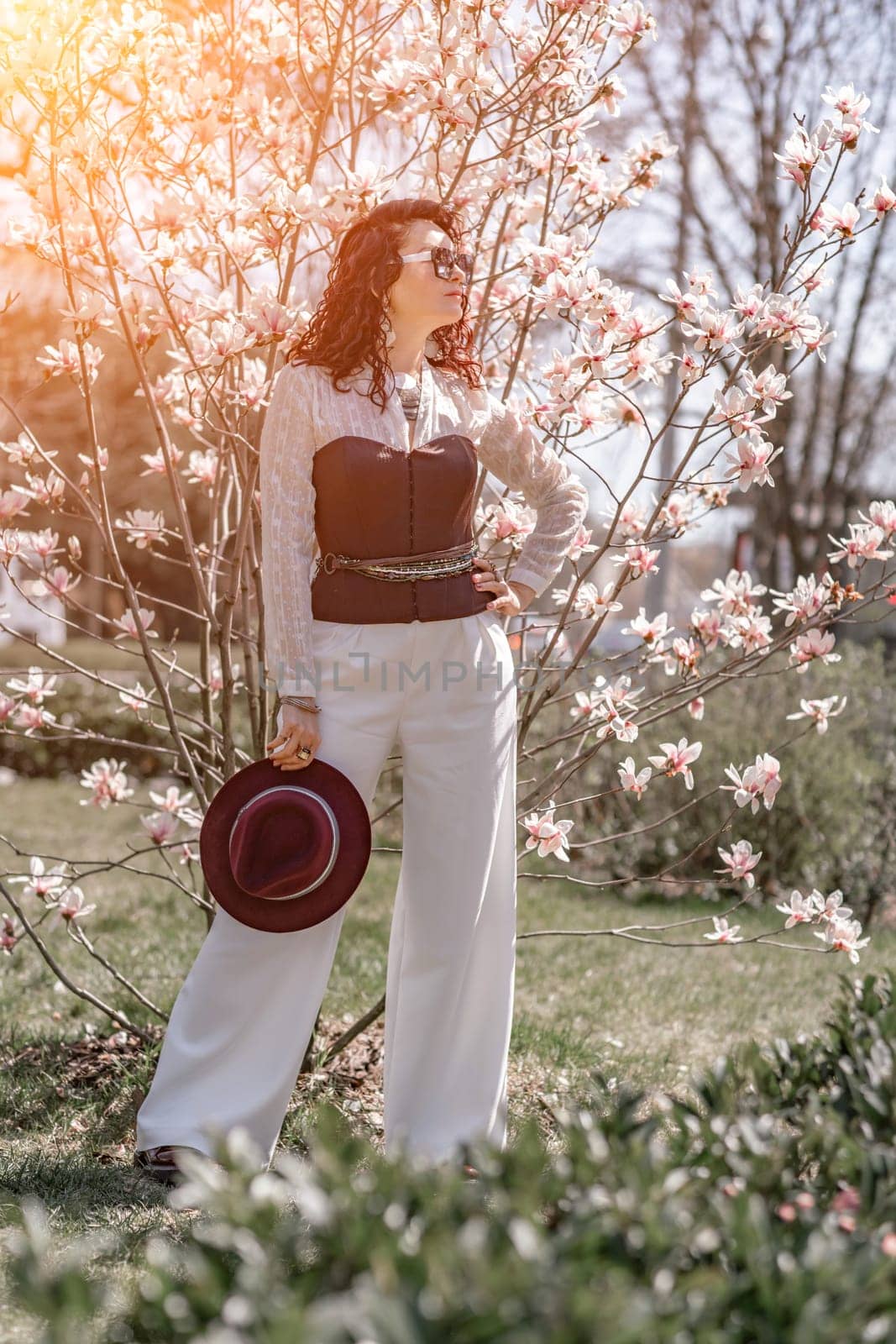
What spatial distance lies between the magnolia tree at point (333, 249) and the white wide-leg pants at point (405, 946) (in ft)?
1.39

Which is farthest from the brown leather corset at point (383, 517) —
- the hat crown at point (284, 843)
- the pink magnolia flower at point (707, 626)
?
the pink magnolia flower at point (707, 626)

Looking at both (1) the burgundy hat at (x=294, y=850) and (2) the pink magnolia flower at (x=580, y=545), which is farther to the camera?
(2) the pink magnolia flower at (x=580, y=545)

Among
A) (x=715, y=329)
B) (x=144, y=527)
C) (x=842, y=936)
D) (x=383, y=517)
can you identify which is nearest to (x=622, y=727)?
(x=842, y=936)

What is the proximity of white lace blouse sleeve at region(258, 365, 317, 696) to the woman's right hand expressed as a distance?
0.17 feet

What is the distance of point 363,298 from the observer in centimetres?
283

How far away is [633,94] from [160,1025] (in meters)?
9.79

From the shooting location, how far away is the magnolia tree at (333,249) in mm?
3021

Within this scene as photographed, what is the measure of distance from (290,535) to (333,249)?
58.8 inches

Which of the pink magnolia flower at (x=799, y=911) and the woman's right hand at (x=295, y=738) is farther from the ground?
the woman's right hand at (x=295, y=738)

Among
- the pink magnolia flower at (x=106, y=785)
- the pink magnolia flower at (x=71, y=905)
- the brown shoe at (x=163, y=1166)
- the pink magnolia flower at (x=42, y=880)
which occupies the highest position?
the pink magnolia flower at (x=106, y=785)

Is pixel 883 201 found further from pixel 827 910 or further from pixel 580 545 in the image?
pixel 827 910

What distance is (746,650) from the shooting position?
11.3ft

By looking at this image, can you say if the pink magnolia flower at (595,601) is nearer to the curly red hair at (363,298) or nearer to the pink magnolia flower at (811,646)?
the pink magnolia flower at (811,646)

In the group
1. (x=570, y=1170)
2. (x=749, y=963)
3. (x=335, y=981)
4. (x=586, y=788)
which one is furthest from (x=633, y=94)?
Answer: (x=570, y=1170)
